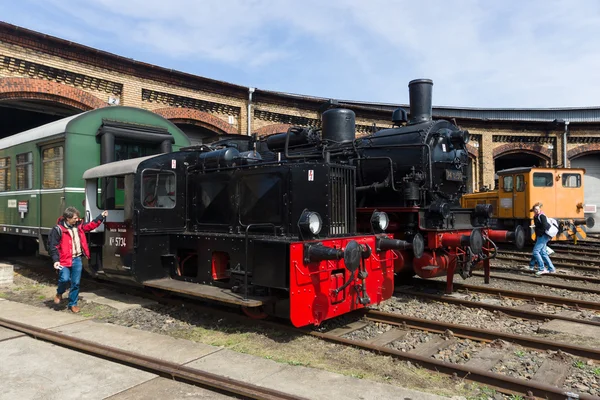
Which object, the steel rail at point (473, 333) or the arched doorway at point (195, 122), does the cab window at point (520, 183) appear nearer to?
the arched doorway at point (195, 122)

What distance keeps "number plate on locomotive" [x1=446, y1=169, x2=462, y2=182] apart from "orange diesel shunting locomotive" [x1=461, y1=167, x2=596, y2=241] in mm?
6583

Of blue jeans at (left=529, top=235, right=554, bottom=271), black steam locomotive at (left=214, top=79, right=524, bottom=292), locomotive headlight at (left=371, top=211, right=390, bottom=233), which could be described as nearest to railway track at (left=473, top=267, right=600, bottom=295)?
blue jeans at (left=529, top=235, right=554, bottom=271)

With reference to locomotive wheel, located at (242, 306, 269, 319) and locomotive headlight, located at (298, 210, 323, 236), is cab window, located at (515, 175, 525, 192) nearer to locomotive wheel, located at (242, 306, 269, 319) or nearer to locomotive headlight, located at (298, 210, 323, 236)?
locomotive headlight, located at (298, 210, 323, 236)

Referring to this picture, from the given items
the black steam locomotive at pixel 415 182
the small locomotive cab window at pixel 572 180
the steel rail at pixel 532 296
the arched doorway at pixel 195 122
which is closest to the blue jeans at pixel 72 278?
the black steam locomotive at pixel 415 182

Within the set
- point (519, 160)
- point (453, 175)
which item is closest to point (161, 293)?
point (453, 175)

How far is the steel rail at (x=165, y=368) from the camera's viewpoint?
3.57m

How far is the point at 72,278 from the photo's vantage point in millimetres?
6715

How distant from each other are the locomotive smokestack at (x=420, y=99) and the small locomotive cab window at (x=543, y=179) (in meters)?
7.56

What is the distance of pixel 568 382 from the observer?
410cm

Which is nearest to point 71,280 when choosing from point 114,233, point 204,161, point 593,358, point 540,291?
point 114,233

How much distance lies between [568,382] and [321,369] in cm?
229

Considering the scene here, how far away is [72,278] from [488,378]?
5837 mm

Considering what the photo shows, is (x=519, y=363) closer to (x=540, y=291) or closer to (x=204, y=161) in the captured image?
(x=540, y=291)

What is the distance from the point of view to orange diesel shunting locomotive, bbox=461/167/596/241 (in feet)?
46.3
